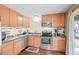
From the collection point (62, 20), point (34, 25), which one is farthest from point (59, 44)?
point (34, 25)

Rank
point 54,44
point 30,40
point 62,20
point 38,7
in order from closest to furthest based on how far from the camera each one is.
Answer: point 38,7 < point 54,44 < point 62,20 < point 30,40

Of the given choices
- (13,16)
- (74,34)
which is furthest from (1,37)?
(74,34)

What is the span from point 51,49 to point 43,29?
4.47ft

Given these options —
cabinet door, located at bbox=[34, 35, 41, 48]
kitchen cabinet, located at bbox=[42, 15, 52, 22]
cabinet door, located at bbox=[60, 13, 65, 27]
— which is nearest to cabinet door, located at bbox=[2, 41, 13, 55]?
cabinet door, located at bbox=[34, 35, 41, 48]

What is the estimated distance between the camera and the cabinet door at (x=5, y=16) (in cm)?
361

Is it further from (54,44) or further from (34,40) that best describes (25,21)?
(54,44)

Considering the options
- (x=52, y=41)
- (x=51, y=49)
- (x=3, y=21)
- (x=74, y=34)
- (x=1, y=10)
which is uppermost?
(x=1, y=10)

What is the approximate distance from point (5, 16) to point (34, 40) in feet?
10.1

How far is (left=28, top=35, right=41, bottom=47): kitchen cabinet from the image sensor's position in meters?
6.55

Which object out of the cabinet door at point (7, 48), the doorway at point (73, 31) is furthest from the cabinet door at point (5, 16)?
the doorway at point (73, 31)

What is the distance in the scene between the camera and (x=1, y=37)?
11.8 ft

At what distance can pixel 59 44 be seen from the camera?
5.79 meters

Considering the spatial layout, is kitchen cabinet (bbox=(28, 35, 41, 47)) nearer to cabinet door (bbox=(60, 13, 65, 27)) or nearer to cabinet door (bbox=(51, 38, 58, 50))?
cabinet door (bbox=(51, 38, 58, 50))
